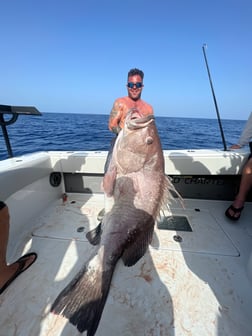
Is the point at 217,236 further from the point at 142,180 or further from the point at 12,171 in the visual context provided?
the point at 12,171

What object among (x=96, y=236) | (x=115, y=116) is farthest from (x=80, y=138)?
(x=96, y=236)

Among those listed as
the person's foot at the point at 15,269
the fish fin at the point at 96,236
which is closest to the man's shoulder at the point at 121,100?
the fish fin at the point at 96,236

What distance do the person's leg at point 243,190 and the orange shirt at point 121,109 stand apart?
166 cm

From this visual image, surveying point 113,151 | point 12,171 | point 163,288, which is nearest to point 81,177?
point 12,171

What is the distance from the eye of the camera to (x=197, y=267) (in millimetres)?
1900

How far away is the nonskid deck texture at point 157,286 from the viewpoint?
1.38 meters

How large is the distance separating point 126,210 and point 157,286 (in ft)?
2.98

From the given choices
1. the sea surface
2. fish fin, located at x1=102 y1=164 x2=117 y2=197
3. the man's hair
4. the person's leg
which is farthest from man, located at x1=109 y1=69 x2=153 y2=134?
the sea surface

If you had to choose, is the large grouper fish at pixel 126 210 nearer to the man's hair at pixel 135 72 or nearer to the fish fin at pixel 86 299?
the fish fin at pixel 86 299

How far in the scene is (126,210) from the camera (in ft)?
4.55

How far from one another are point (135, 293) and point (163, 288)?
27cm

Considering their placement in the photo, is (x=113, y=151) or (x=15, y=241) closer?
(x=113, y=151)

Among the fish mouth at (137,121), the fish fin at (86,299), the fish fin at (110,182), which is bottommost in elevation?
the fish fin at (86,299)

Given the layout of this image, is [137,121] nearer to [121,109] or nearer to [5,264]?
[121,109]
